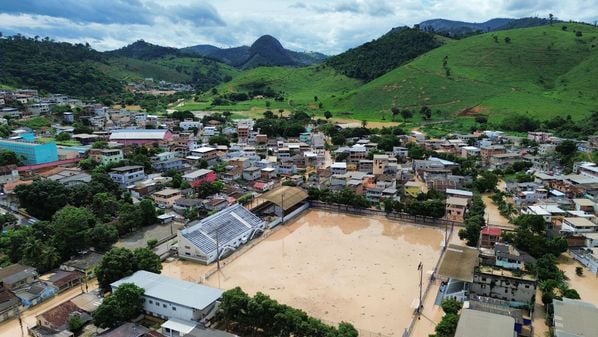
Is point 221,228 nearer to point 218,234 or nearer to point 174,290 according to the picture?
point 218,234

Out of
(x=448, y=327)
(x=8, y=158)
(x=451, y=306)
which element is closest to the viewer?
(x=448, y=327)

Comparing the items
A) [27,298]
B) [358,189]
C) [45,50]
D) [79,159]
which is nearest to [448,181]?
[358,189]

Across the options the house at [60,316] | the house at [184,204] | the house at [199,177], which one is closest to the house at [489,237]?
the house at [184,204]

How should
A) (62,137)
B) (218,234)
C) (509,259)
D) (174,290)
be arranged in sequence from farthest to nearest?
(62,137) → (218,234) → (509,259) → (174,290)

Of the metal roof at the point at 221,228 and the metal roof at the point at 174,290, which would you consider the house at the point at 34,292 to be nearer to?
the metal roof at the point at 174,290

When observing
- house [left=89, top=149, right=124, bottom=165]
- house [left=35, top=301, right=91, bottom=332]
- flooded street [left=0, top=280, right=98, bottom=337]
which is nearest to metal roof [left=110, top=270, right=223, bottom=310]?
house [left=35, top=301, right=91, bottom=332]

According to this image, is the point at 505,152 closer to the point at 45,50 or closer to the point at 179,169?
the point at 179,169

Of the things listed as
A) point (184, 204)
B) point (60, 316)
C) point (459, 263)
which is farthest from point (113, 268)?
point (459, 263)

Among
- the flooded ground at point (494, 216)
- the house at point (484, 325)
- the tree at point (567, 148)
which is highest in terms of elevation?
the tree at point (567, 148)
